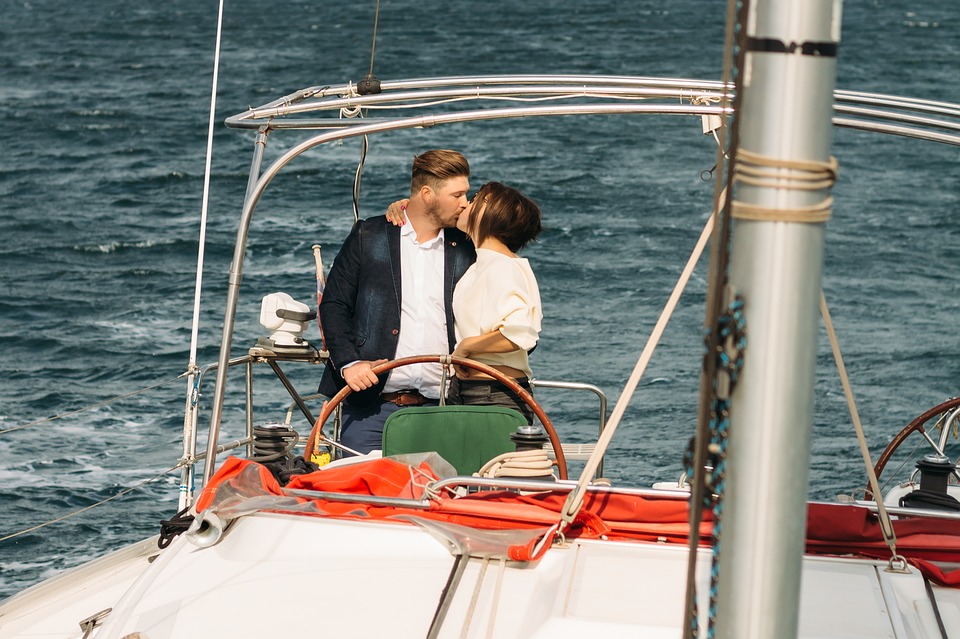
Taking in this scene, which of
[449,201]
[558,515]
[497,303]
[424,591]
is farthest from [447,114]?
[424,591]

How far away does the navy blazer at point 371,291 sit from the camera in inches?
177

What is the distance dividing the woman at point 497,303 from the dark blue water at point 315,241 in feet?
19.3

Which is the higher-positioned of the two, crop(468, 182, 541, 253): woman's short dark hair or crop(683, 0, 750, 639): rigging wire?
crop(683, 0, 750, 639): rigging wire

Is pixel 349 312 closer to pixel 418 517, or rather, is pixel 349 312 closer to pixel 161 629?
pixel 418 517

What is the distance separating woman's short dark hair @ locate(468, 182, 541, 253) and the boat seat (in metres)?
0.59

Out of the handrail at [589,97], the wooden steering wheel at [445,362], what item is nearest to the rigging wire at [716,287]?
the wooden steering wheel at [445,362]

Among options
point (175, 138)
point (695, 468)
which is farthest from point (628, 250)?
point (695, 468)

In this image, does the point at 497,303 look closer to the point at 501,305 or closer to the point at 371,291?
the point at 501,305

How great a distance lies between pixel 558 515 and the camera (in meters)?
3.15

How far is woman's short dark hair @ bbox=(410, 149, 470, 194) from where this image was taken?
4324 millimetres

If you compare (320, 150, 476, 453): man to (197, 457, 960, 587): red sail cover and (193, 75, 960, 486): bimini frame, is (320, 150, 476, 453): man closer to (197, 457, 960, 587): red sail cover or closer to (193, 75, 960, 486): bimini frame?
(193, 75, 960, 486): bimini frame

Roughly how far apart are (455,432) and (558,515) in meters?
0.90

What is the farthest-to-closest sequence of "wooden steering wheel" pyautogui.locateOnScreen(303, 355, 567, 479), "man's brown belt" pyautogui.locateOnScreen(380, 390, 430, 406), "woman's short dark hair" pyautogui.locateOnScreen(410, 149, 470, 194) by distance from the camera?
"man's brown belt" pyautogui.locateOnScreen(380, 390, 430, 406), "woman's short dark hair" pyautogui.locateOnScreen(410, 149, 470, 194), "wooden steering wheel" pyautogui.locateOnScreen(303, 355, 567, 479)

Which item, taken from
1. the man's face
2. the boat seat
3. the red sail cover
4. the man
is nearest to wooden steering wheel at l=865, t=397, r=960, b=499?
the red sail cover
